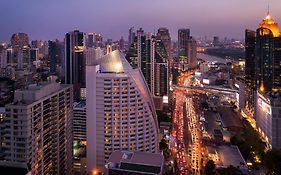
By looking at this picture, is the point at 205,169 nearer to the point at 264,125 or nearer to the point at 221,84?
the point at 264,125

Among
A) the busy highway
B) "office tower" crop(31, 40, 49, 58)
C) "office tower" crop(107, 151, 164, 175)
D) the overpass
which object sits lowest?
the busy highway

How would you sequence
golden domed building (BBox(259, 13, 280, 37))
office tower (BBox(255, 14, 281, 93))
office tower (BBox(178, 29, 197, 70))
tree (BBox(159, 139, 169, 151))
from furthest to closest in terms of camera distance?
office tower (BBox(178, 29, 197, 70)), golden domed building (BBox(259, 13, 280, 37)), office tower (BBox(255, 14, 281, 93)), tree (BBox(159, 139, 169, 151))

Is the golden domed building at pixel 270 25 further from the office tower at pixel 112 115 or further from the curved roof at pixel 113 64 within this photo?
the office tower at pixel 112 115

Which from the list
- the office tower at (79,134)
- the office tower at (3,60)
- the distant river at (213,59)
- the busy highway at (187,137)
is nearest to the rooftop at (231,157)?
the busy highway at (187,137)

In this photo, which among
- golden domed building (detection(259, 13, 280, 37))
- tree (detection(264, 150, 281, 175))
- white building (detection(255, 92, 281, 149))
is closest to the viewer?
tree (detection(264, 150, 281, 175))

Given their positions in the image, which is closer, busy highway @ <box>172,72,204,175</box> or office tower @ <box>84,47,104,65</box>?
busy highway @ <box>172,72,204,175</box>

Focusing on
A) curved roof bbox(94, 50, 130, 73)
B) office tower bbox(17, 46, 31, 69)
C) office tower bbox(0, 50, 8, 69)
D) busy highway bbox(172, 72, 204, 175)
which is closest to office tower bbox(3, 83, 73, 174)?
curved roof bbox(94, 50, 130, 73)

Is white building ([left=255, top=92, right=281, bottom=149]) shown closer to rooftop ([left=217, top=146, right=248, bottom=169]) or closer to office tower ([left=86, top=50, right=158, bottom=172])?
rooftop ([left=217, top=146, right=248, bottom=169])

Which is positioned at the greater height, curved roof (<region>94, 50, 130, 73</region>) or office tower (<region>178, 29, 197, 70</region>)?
office tower (<region>178, 29, 197, 70</region>)
